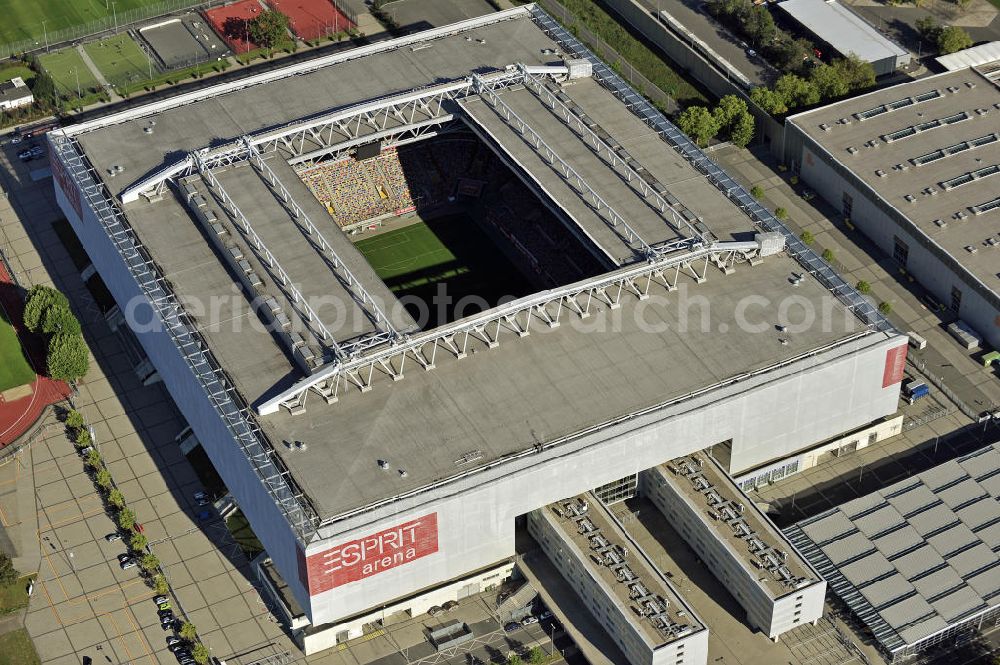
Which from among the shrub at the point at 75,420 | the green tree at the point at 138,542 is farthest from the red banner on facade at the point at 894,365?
the shrub at the point at 75,420

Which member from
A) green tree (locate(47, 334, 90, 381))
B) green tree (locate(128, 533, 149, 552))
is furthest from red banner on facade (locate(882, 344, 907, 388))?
green tree (locate(47, 334, 90, 381))

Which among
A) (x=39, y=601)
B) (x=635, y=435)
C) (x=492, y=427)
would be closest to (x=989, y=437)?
(x=635, y=435)

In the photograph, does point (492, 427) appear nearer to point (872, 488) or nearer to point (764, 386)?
point (764, 386)

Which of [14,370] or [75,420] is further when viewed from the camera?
[14,370]

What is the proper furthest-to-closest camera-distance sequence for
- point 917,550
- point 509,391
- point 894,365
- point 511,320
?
point 894,365 → point 511,320 → point 509,391 → point 917,550

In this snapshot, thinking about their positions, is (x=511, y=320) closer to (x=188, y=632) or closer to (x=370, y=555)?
(x=370, y=555)

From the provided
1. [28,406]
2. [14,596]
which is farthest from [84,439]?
[14,596]

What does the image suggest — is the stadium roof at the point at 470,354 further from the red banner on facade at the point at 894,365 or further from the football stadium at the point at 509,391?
the red banner on facade at the point at 894,365
